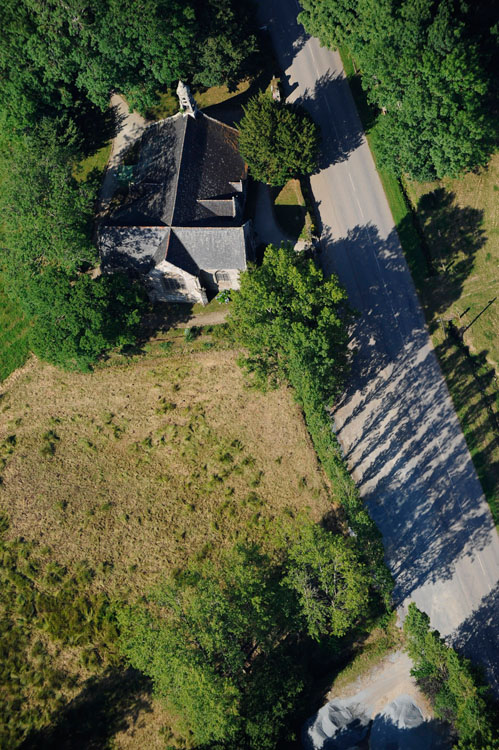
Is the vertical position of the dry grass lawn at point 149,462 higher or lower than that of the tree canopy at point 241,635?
higher

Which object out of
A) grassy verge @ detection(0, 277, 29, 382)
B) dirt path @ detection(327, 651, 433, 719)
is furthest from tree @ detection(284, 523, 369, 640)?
grassy verge @ detection(0, 277, 29, 382)

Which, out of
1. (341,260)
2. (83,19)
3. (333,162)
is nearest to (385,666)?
(341,260)

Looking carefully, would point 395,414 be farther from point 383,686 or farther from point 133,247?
point 133,247

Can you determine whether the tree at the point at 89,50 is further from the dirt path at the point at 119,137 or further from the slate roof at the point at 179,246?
the slate roof at the point at 179,246

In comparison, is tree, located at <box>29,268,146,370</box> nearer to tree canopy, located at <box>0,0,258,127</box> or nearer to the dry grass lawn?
the dry grass lawn

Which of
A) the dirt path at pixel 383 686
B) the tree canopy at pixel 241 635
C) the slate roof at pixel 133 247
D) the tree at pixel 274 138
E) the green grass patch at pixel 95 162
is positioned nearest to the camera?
the tree canopy at pixel 241 635

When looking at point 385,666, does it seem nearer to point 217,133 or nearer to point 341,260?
point 341,260

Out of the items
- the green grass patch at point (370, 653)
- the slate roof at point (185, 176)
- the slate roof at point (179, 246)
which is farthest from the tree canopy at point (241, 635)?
the slate roof at point (185, 176)

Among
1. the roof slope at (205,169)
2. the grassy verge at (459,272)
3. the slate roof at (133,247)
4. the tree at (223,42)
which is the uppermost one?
the tree at (223,42)
